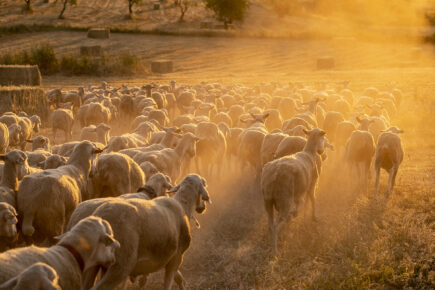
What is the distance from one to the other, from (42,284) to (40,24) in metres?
60.3

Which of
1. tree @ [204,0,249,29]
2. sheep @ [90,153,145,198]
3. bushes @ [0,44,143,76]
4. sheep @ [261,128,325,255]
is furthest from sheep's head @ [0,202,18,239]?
tree @ [204,0,249,29]

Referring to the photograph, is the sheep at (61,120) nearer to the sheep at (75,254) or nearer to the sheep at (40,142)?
the sheep at (40,142)

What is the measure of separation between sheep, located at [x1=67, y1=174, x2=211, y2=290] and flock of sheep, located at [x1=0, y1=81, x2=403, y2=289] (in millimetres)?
13

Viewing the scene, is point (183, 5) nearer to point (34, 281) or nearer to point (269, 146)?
point (269, 146)

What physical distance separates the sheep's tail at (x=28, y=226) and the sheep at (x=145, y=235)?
2.05 meters

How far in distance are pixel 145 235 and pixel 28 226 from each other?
96.9 inches

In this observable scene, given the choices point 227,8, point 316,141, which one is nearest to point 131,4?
point 227,8

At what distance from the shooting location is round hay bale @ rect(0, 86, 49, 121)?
19.8 metres

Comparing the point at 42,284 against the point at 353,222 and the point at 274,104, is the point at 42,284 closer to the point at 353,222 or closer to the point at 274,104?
the point at 353,222

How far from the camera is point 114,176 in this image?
8984 mm

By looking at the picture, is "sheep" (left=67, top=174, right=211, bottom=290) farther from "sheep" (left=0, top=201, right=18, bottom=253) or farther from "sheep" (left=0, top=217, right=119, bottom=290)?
"sheep" (left=0, top=201, right=18, bottom=253)

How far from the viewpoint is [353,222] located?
968 centimetres

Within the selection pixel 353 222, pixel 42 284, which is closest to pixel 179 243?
pixel 42 284

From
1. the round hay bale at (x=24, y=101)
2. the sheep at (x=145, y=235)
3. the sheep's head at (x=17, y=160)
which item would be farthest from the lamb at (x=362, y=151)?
the round hay bale at (x=24, y=101)
